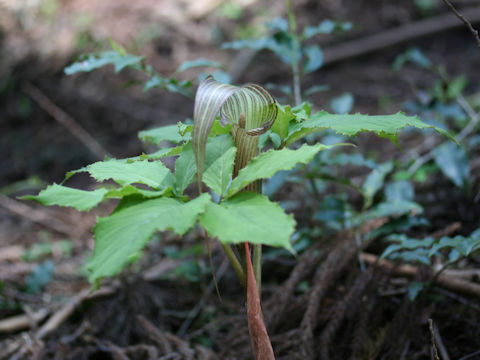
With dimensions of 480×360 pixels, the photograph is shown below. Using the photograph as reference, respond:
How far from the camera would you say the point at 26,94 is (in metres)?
4.50

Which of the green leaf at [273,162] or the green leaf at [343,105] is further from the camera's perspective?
the green leaf at [343,105]

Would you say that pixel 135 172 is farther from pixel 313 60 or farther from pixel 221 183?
pixel 313 60

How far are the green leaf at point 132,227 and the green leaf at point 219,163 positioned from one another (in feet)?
0.22

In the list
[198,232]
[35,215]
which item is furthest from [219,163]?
[35,215]

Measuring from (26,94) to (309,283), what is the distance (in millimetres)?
4302

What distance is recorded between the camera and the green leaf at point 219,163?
78 centimetres

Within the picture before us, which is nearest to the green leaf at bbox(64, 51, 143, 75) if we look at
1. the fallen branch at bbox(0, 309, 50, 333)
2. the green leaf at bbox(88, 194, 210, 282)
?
the green leaf at bbox(88, 194, 210, 282)

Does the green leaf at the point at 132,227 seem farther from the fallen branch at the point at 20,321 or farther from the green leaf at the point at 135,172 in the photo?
the fallen branch at the point at 20,321

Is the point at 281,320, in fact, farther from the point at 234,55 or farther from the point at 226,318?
the point at 234,55

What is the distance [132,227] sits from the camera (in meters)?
0.65

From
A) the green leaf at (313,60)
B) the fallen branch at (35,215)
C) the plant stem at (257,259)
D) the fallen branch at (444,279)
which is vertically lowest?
the fallen branch at (35,215)

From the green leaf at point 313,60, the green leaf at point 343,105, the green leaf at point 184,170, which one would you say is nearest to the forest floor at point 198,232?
the green leaf at point 343,105

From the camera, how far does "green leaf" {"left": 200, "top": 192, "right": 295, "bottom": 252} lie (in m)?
0.60

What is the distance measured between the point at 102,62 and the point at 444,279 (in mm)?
1519
